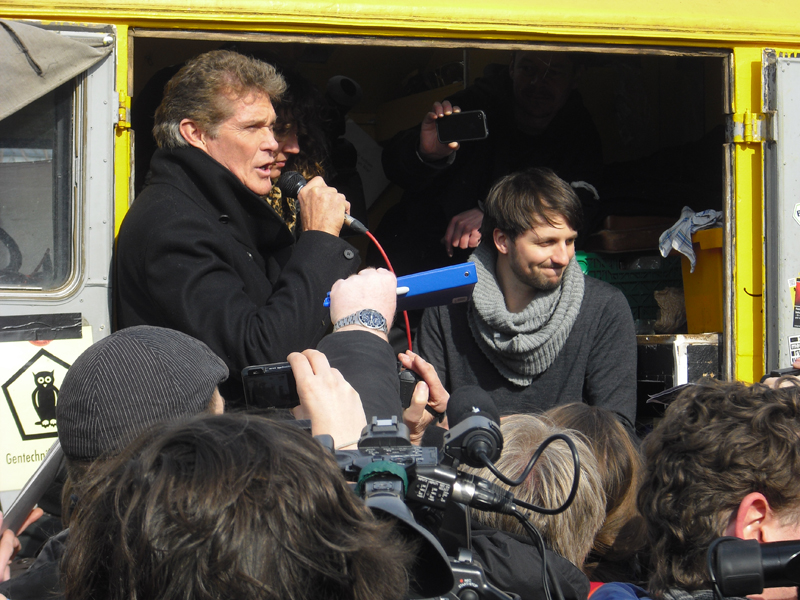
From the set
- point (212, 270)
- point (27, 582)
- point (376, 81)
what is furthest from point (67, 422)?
point (376, 81)

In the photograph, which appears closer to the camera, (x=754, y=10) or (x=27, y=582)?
(x=27, y=582)

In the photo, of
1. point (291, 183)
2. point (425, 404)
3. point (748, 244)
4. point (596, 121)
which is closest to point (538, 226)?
point (748, 244)

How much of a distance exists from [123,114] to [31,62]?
11.5 inches

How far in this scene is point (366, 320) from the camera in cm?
162

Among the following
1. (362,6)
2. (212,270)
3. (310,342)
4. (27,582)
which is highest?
(362,6)

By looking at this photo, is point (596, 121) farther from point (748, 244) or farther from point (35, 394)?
point (35, 394)

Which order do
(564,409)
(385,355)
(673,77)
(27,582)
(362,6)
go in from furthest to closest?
(673,77) → (362,6) → (564,409) → (385,355) → (27,582)

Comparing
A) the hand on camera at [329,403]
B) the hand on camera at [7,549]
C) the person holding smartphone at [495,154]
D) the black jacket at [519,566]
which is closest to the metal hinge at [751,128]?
the person holding smartphone at [495,154]

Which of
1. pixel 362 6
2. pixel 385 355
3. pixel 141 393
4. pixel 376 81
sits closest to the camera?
pixel 141 393

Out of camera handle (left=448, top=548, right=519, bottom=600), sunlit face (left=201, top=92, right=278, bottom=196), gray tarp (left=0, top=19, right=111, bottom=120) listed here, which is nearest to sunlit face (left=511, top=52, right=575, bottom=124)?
sunlit face (left=201, top=92, right=278, bottom=196)

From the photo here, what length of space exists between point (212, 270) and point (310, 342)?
1.27 ft

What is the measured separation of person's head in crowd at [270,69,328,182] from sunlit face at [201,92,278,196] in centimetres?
37

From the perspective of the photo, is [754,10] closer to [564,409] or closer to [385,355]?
[564,409]

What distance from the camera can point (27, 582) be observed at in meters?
1.32
